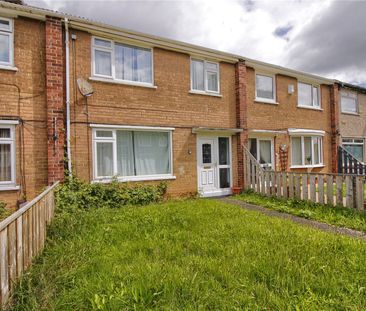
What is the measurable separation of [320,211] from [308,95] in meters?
9.58

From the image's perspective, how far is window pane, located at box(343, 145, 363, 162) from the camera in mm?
16875

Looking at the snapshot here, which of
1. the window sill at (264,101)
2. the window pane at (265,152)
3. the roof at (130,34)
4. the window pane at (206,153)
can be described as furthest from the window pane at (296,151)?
the window pane at (206,153)

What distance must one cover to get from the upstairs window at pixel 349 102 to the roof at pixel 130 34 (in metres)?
5.68

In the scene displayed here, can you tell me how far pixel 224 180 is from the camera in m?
11.5

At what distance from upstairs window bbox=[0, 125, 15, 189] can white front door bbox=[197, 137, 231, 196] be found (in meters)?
6.30

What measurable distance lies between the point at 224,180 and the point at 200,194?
1.46 metres

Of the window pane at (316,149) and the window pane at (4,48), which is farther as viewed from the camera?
the window pane at (316,149)

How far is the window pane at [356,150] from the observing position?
16.9 meters

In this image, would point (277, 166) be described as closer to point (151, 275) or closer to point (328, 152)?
point (328, 152)

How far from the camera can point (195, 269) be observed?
3.65m

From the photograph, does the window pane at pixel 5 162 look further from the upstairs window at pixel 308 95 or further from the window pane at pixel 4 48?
the upstairs window at pixel 308 95

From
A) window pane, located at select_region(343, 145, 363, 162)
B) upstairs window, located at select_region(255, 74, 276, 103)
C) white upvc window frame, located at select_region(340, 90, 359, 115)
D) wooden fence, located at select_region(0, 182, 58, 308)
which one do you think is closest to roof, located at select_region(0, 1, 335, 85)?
upstairs window, located at select_region(255, 74, 276, 103)

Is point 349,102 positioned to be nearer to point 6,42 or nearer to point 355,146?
point 355,146

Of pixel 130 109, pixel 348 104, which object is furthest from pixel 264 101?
pixel 348 104
